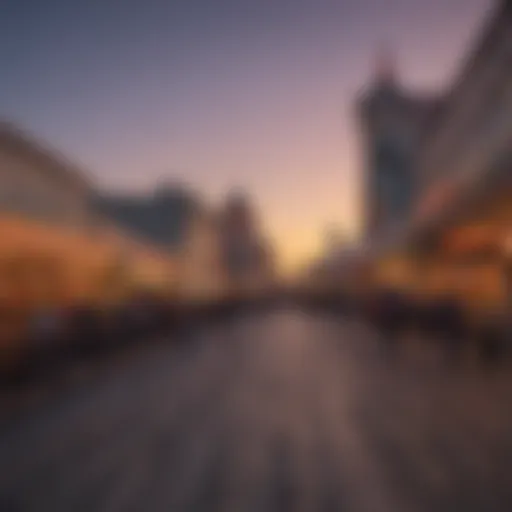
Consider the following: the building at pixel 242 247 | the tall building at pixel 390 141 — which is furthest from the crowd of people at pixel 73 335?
the building at pixel 242 247

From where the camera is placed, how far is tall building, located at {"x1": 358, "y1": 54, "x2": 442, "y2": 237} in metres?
58.0

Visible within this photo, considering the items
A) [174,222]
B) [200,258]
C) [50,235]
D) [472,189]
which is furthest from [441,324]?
[200,258]

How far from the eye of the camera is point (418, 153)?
37.0 m

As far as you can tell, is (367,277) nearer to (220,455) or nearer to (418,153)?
(418,153)

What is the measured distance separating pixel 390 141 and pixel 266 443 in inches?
2201

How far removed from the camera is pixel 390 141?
193 ft

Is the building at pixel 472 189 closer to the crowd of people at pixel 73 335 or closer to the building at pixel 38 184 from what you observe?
the crowd of people at pixel 73 335

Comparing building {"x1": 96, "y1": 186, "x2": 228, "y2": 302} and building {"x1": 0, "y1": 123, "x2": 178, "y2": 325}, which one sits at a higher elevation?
building {"x1": 96, "y1": 186, "x2": 228, "y2": 302}

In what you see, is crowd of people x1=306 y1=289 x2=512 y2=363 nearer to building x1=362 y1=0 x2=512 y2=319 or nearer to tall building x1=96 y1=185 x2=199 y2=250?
building x1=362 y1=0 x2=512 y2=319

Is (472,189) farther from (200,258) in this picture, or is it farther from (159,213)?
(200,258)

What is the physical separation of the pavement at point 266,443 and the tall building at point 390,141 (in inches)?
1866

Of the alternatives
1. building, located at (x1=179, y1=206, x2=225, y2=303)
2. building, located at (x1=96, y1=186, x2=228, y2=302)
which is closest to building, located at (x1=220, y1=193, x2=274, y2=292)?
building, located at (x1=179, y1=206, x2=225, y2=303)

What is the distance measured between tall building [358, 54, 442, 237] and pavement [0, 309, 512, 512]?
4738 cm

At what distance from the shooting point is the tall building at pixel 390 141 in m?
58.0
